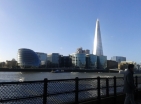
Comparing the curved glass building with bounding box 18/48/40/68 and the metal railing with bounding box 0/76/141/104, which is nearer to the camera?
the metal railing with bounding box 0/76/141/104

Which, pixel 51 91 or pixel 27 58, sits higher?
pixel 27 58

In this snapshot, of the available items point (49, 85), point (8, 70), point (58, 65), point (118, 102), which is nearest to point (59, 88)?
point (49, 85)

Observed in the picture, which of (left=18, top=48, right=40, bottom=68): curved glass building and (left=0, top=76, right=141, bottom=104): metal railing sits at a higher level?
(left=18, top=48, right=40, bottom=68): curved glass building

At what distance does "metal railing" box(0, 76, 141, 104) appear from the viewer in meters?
5.75

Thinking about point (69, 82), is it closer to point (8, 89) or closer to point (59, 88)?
point (59, 88)

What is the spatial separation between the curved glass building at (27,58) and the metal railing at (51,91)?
A: 519ft

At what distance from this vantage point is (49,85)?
22.6ft

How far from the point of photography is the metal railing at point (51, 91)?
5754 millimetres

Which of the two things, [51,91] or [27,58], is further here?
[27,58]

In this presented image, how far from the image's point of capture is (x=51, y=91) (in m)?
6.94

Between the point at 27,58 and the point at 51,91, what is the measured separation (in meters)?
163

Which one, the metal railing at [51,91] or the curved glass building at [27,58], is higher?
the curved glass building at [27,58]

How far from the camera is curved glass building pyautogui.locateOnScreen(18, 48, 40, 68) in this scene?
165m

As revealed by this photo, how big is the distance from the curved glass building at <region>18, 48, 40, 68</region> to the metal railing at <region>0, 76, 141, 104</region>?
15809 cm
